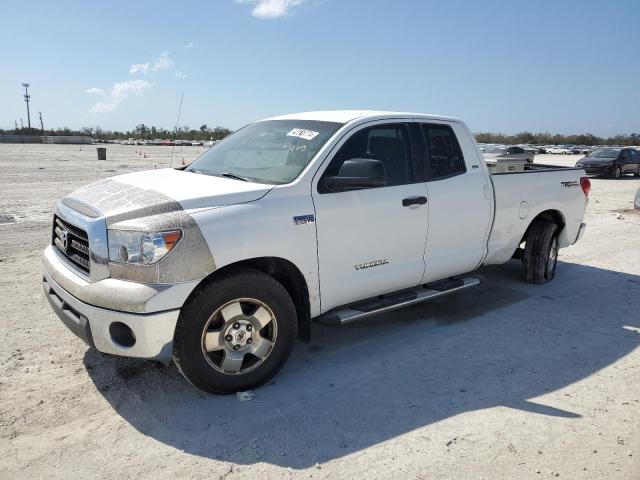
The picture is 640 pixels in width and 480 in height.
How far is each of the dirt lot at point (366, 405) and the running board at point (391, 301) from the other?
386 mm

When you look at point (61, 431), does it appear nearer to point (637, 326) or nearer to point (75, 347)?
point (75, 347)

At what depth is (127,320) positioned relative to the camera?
→ 3.04m

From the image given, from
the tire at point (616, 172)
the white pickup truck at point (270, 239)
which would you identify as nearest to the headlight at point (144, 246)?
the white pickup truck at point (270, 239)

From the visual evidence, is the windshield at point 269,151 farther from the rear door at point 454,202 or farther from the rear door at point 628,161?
the rear door at point 628,161

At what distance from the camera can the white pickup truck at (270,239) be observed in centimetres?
312

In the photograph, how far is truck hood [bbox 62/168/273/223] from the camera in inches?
127

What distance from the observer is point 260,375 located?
141 inches

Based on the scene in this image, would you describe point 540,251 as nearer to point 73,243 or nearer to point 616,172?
point 73,243

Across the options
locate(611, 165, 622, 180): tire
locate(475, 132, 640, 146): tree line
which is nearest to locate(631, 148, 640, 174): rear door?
locate(611, 165, 622, 180): tire

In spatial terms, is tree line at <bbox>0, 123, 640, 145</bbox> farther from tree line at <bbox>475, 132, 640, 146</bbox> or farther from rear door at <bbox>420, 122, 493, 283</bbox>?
rear door at <bbox>420, 122, 493, 283</bbox>

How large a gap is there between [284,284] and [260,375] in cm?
70

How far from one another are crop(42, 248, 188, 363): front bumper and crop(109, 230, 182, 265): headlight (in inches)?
6.0

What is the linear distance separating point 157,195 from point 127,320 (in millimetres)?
866

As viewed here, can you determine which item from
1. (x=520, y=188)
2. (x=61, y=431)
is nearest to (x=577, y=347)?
(x=520, y=188)
